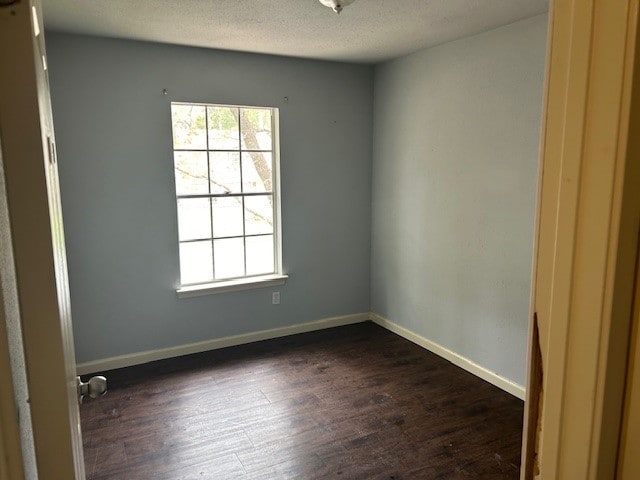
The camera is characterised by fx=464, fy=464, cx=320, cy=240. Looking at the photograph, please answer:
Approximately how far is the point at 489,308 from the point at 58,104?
3.26 meters

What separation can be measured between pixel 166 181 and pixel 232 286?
0.99 m

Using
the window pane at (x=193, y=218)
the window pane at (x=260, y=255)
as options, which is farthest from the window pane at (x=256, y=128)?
the window pane at (x=260, y=255)

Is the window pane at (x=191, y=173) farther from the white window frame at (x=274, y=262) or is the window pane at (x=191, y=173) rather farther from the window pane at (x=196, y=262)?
the window pane at (x=196, y=262)

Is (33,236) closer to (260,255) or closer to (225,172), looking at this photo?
(225,172)

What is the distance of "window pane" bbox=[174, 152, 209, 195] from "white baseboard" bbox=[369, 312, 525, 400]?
6.70ft

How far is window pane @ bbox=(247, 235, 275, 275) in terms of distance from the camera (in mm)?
4004

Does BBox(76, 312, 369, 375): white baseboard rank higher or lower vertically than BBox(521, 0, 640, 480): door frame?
lower

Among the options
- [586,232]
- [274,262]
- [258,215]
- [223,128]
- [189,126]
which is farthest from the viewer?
[274,262]

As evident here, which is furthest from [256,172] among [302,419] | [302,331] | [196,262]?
[302,419]

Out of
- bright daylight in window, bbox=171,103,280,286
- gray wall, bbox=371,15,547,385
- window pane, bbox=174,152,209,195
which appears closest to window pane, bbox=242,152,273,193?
bright daylight in window, bbox=171,103,280,286

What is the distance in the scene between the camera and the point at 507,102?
2.97 m

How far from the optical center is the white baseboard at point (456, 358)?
3.12m

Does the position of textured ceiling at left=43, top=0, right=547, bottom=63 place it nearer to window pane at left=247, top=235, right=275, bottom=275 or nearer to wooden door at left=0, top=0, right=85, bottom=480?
window pane at left=247, top=235, right=275, bottom=275

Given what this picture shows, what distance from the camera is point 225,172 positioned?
3779 mm
